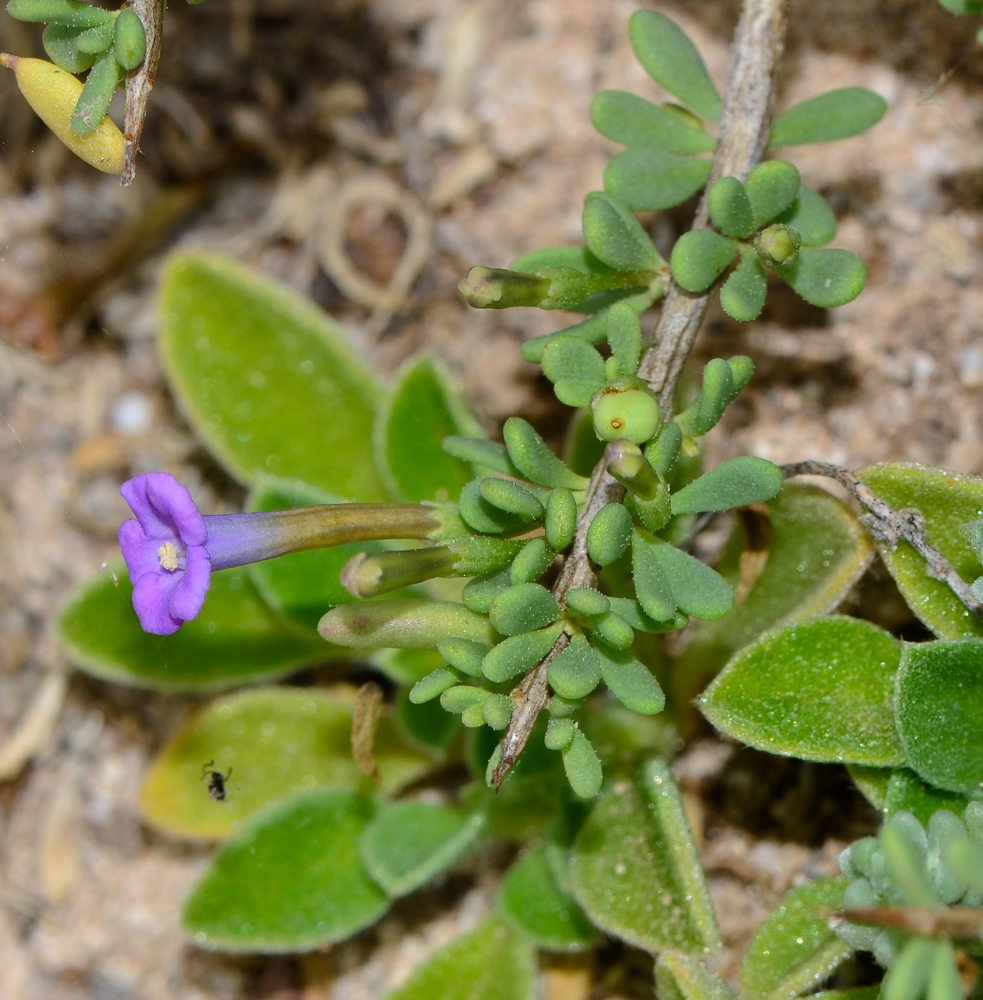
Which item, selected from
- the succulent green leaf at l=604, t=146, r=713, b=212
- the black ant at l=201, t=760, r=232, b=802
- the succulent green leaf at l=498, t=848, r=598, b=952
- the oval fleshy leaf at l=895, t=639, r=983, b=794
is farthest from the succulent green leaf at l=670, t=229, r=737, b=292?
the black ant at l=201, t=760, r=232, b=802

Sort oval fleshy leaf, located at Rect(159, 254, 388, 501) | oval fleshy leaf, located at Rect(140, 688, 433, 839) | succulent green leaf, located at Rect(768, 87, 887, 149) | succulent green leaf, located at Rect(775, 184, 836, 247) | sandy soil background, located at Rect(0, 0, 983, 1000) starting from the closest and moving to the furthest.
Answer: succulent green leaf, located at Rect(775, 184, 836, 247) < succulent green leaf, located at Rect(768, 87, 887, 149) < sandy soil background, located at Rect(0, 0, 983, 1000) < oval fleshy leaf, located at Rect(140, 688, 433, 839) < oval fleshy leaf, located at Rect(159, 254, 388, 501)

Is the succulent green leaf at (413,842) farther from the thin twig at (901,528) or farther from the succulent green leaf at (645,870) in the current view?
the thin twig at (901,528)

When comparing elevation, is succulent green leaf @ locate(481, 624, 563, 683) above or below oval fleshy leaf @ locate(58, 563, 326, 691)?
above

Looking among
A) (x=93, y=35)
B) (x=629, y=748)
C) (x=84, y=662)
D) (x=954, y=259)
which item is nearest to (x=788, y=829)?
(x=629, y=748)

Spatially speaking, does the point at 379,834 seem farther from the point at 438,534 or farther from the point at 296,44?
the point at 296,44

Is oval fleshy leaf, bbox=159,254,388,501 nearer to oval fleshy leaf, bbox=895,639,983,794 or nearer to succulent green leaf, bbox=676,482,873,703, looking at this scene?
succulent green leaf, bbox=676,482,873,703

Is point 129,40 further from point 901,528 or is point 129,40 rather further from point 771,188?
point 901,528

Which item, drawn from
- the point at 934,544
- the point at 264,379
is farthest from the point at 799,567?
the point at 264,379
